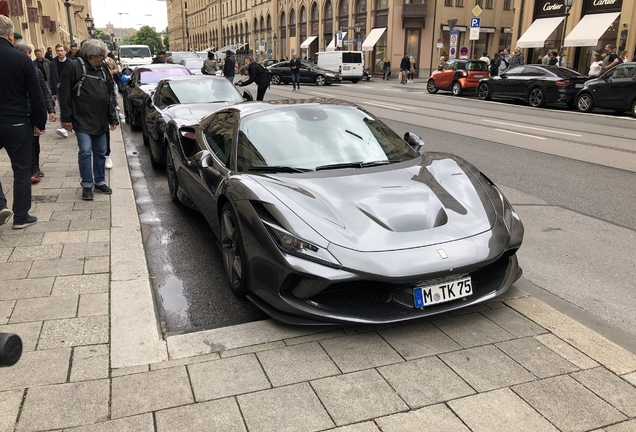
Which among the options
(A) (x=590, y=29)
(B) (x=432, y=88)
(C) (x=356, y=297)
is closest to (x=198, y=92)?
(C) (x=356, y=297)

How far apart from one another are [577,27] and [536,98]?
12.5 metres

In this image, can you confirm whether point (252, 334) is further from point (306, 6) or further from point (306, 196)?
point (306, 6)

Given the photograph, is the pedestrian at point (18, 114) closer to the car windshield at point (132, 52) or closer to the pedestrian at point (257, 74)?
the pedestrian at point (257, 74)

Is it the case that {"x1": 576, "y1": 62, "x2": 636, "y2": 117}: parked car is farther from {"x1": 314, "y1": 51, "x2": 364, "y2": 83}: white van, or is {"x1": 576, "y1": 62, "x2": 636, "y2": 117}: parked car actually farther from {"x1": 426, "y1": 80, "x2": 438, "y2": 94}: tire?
{"x1": 314, "y1": 51, "x2": 364, "y2": 83}: white van

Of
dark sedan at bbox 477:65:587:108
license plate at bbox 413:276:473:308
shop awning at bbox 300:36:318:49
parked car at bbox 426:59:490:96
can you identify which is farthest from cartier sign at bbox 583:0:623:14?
shop awning at bbox 300:36:318:49

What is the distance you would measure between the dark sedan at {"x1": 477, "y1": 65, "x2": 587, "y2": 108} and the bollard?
19422 mm

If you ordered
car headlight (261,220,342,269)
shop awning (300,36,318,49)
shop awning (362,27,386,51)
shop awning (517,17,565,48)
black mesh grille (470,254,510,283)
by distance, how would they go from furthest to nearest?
1. shop awning (300,36,318,49)
2. shop awning (362,27,386,51)
3. shop awning (517,17,565,48)
4. black mesh grille (470,254,510,283)
5. car headlight (261,220,342,269)

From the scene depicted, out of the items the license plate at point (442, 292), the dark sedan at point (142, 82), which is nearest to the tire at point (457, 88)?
the dark sedan at point (142, 82)

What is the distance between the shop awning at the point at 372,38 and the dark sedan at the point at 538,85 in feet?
78.8

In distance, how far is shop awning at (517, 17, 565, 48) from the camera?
101ft

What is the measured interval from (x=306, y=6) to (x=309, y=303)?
194 ft

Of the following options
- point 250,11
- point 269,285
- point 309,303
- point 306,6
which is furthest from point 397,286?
point 250,11

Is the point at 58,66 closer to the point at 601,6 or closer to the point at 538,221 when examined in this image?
Answer: the point at 538,221

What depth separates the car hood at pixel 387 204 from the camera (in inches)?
131
